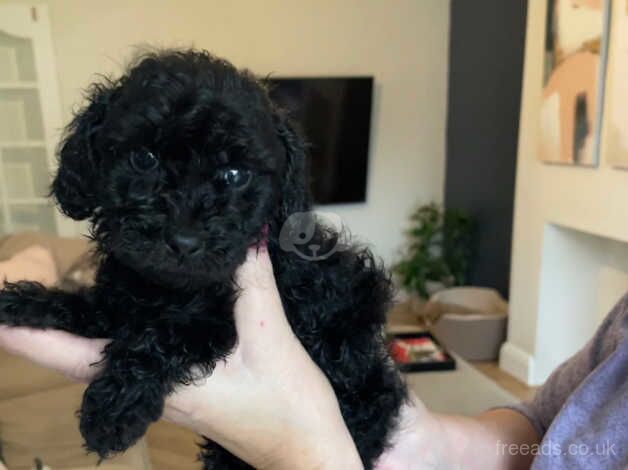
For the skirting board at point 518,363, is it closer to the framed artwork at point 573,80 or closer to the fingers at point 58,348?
the framed artwork at point 573,80

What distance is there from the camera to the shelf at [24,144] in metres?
4.09

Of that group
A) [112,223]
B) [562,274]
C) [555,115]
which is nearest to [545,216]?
[562,274]

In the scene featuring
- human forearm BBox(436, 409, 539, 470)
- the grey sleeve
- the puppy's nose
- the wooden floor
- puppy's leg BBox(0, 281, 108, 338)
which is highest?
the puppy's nose

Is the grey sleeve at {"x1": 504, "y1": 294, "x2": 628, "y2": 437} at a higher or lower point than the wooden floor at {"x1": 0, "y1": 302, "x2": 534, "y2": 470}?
higher

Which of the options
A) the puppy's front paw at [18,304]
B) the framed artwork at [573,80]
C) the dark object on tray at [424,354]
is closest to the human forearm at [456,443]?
the puppy's front paw at [18,304]

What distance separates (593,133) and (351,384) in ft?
7.36

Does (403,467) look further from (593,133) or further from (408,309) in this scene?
(408,309)

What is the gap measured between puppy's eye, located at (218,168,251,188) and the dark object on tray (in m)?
1.81

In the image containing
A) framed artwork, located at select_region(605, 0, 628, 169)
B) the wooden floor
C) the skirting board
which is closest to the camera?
the wooden floor

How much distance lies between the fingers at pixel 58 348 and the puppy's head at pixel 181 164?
0.50 feet

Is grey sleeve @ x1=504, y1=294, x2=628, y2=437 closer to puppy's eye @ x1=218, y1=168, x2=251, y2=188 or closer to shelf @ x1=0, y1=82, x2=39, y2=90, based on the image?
puppy's eye @ x1=218, y1=168, x2=251, y2=188

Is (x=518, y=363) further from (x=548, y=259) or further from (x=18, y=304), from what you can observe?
(x=18, y=304)

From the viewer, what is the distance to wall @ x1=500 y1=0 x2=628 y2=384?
3186 millimetres

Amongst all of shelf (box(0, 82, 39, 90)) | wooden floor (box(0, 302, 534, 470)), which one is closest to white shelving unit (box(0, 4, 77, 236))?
shelf (box(0, 82, 39, 90))
